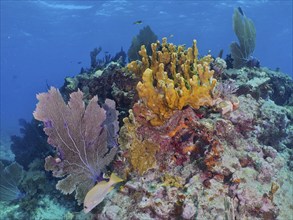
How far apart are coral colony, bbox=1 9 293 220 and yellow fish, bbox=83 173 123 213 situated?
1cm

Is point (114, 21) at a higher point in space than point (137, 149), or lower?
lower

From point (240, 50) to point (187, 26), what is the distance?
40.0 meters

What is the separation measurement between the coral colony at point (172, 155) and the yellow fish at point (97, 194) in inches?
0.4

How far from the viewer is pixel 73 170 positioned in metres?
3.79

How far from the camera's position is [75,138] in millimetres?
3627

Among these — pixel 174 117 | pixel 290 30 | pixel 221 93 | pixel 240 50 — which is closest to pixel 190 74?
pixel 221 93

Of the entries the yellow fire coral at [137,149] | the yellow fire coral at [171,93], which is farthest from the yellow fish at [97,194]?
the yellow fire coral at [171,93]

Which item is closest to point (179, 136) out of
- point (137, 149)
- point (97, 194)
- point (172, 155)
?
point (172, 155)

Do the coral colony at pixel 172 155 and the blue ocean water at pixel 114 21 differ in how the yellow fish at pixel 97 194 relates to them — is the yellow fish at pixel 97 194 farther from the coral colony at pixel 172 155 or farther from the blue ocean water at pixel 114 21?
the blue ocean water at pixel 114 21

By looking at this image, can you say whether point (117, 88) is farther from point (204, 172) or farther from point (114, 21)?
point (114, 21)

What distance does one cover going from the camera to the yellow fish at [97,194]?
10.6ft

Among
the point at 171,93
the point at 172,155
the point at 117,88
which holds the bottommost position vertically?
the point at 172,155

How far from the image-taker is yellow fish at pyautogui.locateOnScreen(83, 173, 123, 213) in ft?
10.6

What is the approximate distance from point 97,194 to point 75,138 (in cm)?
77
